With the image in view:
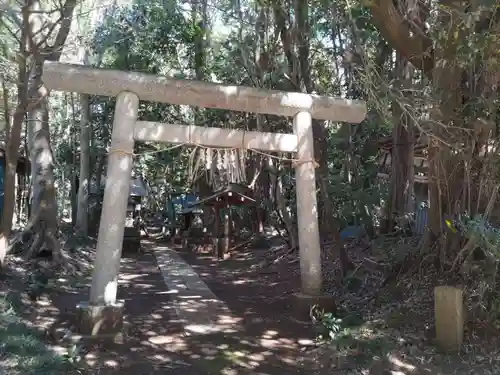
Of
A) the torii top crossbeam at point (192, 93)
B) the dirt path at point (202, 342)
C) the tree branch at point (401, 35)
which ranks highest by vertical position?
the tree branch at point (401, 35)

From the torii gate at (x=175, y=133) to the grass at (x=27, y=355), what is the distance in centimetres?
66

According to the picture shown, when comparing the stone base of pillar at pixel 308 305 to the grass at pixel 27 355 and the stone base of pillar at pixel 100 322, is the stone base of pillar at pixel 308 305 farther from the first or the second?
the grass at pixel 27 355

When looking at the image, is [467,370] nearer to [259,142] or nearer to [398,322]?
[398,322]

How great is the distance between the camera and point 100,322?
5477 millimetres

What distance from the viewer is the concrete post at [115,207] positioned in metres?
5.67

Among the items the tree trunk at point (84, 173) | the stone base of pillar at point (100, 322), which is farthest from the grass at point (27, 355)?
the tree trunk at point (84, 173)

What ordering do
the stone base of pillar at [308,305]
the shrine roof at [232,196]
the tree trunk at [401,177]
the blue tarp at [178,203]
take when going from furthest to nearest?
the blue tarp at [178,203] < the shrine roof at [232,196] < the tree trunk at [401,177] < the stone base of pillar at [308,305]

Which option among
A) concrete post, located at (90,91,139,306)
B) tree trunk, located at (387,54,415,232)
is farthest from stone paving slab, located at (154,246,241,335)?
tree trunk, located at (387,54,415,232)

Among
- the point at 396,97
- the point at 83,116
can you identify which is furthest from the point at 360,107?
the point at 83,116

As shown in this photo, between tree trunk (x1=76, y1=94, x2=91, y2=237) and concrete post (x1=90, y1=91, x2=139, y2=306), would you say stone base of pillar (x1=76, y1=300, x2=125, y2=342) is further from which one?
tree trunk (x1=76, y1=94, x2=91, y2=237)

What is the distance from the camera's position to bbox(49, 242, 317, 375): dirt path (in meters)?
4.91

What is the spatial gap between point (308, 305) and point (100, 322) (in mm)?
2599

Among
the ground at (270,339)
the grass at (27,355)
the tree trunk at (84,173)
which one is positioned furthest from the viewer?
the tree trunk at (84,173)

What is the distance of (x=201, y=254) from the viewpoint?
1792 cm
